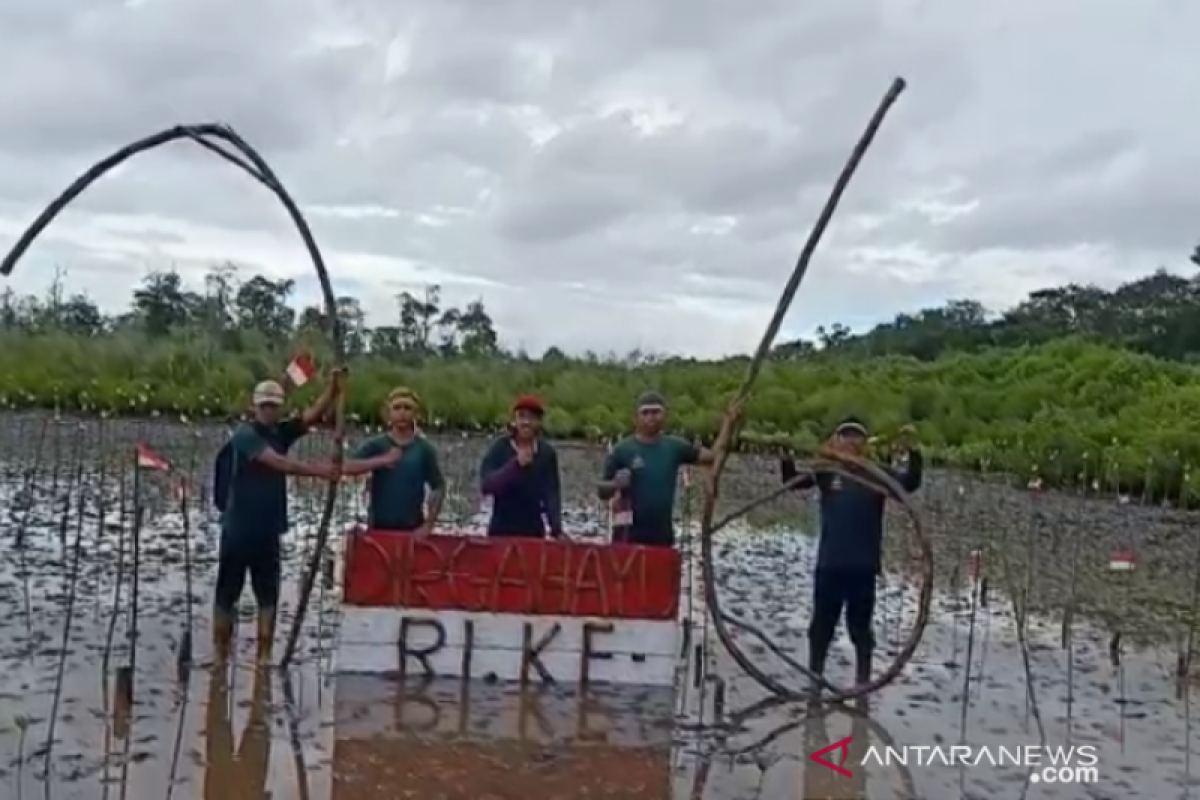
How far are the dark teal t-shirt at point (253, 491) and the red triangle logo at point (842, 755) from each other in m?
3.20

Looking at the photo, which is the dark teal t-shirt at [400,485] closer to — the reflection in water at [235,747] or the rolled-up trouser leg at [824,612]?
the reflection in water at [235,747]

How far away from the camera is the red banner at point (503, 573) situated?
27.6 feet

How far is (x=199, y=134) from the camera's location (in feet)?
24.4

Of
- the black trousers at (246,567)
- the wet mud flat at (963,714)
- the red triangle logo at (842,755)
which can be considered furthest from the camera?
the black trousers at (246,567)

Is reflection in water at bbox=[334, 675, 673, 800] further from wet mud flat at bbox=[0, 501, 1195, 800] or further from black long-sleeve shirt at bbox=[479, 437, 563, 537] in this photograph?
black long-sleeve shirt at bbox=[479, 437, 563, 537]

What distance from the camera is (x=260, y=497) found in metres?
8.30

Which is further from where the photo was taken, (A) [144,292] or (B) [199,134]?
(A) [144,292]

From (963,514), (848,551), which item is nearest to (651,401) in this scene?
(848,551)

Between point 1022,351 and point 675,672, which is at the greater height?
point 1022,351

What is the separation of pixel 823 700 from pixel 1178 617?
17.6 ft

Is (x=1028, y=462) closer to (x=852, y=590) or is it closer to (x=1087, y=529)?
(x=1087, y=529)

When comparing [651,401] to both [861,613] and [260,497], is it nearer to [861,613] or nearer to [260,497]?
[861,613]

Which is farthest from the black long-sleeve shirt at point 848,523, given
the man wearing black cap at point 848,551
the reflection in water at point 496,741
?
the reflection in water at point 496,741

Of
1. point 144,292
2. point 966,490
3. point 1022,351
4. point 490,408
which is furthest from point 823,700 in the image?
point 144,292
